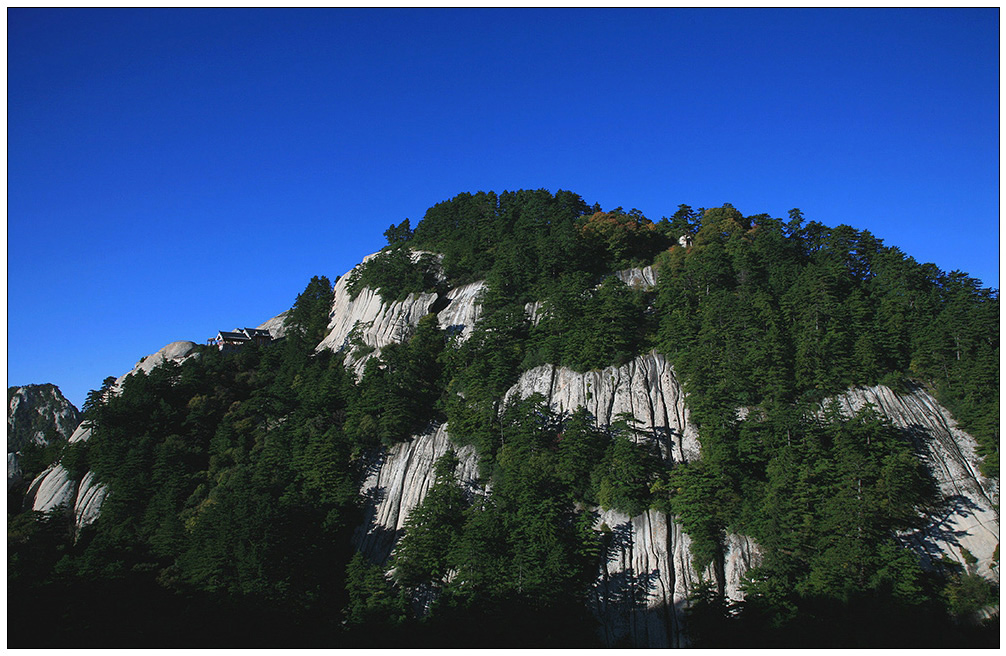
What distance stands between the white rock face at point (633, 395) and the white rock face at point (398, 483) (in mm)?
7308

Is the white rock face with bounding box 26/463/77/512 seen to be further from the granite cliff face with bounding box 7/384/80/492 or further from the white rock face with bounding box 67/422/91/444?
the granite cliff face with bounding box 7/384/80/492

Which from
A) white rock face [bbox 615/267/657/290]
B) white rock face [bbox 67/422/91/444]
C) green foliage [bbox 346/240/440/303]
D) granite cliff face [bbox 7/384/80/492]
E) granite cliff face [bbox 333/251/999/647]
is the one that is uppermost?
green foliage [bbox 346/240/440/303]

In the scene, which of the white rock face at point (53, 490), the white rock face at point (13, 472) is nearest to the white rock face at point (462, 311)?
the white rock face at point (53, 490)

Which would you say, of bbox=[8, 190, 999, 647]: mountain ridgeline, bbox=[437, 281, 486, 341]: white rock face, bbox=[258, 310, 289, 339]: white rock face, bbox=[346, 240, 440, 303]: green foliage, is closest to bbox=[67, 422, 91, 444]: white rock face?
bbox=[8, 190, 999, 647]: mountain ridgeline

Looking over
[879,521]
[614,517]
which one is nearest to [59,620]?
[614,517]

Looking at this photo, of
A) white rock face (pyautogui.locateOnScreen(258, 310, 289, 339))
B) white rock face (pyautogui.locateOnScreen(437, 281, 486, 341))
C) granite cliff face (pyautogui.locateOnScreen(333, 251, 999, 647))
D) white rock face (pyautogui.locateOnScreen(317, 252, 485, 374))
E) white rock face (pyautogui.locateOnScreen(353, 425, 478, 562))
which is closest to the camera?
granite cliff face (pyautogui.locateOnScreen(333, 251, 999, 647))

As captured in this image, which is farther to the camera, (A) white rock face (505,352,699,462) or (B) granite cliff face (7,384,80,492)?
(B) granite cliff face (7,384,80,492)

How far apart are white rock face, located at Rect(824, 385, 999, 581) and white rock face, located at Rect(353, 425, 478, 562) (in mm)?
30036

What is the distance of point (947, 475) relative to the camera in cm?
4241

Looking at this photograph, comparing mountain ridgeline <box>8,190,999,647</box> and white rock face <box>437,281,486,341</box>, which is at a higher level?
white rock face <box>437,281,486,341</box>

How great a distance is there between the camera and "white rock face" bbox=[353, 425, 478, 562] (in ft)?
161

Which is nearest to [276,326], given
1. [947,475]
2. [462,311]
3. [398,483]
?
[462,311]

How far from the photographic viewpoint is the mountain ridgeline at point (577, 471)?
1497 inches

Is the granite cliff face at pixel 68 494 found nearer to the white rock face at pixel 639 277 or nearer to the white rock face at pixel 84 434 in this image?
the white rock face at pixel 84 434
